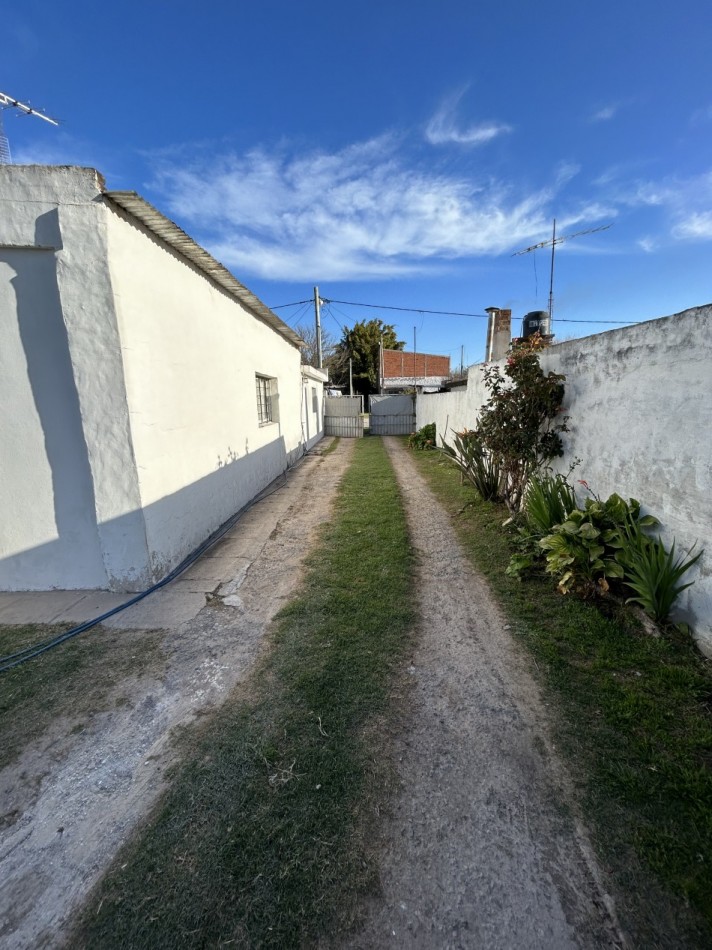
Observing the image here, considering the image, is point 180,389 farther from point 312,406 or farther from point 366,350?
point 366,350

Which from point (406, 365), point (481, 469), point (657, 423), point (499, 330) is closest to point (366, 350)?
point (406, 365)

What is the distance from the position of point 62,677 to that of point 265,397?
22.7 feet

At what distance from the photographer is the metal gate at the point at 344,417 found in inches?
728

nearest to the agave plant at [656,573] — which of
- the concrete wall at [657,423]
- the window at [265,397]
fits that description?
the concrete wall at [657,423]

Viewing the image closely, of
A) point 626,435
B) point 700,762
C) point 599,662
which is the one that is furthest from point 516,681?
point 626,435

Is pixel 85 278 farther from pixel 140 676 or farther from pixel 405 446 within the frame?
pixel 405 446

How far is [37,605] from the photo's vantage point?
3.61 meters

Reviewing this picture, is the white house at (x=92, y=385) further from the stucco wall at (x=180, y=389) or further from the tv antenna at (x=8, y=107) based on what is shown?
the tv antenna at (x=8, y=107)

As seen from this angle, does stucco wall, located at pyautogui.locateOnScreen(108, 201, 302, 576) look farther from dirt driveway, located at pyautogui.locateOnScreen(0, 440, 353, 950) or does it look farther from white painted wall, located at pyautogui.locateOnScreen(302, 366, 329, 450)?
white painted wall, located at pyautogui.locateOnScreen(302, 366, 329, 450)

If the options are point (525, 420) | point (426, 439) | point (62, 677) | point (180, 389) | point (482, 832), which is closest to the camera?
point (482, 832)

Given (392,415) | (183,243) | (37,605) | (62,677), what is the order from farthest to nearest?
(392,415) → (183,243) → (37,605) → (62,677)

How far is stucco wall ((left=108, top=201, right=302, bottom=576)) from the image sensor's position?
3574 millimetres

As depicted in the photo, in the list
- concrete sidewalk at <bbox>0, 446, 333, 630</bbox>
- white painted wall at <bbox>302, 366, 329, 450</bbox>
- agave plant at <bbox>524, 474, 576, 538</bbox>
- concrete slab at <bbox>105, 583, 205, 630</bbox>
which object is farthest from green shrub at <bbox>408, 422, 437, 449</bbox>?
concrete slab at <bbox>105, 583, 205, 630</bbox>

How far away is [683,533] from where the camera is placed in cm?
273
